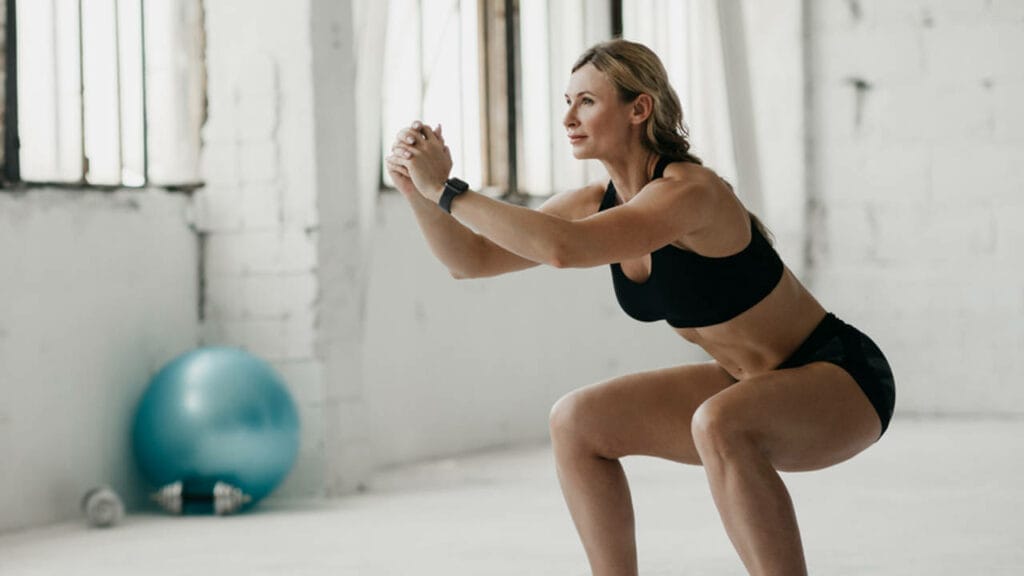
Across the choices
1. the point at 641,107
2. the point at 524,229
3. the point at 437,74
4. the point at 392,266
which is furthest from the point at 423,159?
the point at 437,74

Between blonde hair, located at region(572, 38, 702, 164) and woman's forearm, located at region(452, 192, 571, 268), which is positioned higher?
blonde hair, located at region(572, 38, 702, 164)

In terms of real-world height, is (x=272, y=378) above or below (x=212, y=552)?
above

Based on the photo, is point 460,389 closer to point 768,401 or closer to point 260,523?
point 260,523

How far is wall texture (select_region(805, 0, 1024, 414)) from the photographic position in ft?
21.8

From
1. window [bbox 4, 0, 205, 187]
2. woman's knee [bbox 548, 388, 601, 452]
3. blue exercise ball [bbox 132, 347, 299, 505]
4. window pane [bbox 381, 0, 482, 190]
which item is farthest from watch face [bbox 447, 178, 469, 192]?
window pane [bbox 381, 0, 482, 190]

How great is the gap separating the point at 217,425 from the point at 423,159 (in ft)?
6.35

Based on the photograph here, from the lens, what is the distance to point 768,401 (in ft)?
7.28

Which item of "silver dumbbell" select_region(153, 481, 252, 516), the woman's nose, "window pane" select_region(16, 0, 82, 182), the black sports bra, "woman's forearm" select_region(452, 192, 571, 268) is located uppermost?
"window pane" select_region(16, 0, 82, 182)

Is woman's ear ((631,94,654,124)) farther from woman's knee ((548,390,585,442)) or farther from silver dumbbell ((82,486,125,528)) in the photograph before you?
silver dumbbell ((82,486,125,528))

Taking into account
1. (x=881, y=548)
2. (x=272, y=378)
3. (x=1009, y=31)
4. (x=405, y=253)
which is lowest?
(x=881, y=548)

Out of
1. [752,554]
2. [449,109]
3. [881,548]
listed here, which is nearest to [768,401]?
[752,554]

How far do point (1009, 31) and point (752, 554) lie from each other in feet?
16.4

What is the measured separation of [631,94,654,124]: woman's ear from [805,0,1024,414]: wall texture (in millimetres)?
4693

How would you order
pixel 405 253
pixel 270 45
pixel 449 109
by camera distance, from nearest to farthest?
pixel 270 45
pixel 405 253
pixel 449 109
